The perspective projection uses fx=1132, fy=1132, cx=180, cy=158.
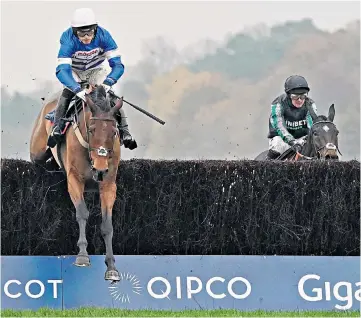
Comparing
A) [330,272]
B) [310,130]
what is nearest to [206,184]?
[330,272]

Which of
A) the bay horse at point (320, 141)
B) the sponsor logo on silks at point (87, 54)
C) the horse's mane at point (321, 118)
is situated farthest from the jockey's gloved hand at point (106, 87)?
the horse's mane at point (321, 118)

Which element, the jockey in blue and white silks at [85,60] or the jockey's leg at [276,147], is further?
the jockey's leg at [276,147]

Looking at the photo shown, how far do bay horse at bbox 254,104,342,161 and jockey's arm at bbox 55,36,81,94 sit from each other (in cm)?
343

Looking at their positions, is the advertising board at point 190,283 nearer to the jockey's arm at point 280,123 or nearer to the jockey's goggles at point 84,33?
the jockey's goggles at point 84,33

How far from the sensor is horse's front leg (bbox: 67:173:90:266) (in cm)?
1223

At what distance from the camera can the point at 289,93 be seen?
16281mm

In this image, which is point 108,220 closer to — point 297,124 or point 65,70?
point 65,70

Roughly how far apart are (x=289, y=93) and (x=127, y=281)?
4.78 m

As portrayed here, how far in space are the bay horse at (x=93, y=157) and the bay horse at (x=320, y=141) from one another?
319cm

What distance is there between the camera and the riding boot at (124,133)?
42.5 ft

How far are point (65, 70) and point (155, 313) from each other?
2.94 metres

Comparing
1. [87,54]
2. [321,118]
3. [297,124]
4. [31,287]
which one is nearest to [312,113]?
[321,118]

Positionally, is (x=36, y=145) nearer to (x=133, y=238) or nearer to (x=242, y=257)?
(x=133, y=238)

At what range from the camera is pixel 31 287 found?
41.5ft
